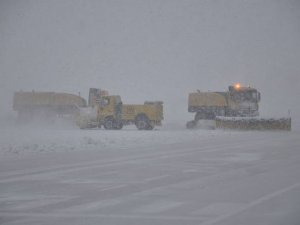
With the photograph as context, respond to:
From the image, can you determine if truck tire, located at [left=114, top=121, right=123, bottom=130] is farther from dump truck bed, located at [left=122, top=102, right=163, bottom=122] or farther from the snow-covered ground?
the snow-covered ground

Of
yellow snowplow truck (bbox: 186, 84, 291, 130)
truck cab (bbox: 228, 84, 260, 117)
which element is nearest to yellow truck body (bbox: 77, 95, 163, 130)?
yellow snowplow truck (bbox: 186, 84, 291, 130)

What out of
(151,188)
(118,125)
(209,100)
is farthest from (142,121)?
(151,188)

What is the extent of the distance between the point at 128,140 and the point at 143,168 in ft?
38.0

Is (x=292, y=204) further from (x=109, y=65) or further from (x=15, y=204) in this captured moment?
(x=109, y=65)

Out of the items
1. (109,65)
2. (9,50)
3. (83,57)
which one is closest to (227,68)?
(109,65)

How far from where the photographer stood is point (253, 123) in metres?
36.6

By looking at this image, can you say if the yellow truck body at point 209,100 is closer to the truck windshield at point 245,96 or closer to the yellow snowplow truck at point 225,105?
the yellow snowplow truck at point 225,105

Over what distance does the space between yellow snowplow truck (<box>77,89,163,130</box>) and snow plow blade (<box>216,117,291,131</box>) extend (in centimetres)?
425

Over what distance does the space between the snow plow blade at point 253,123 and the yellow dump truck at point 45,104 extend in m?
13.1

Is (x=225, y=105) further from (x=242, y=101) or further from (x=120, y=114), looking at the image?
(x=120, y=114)

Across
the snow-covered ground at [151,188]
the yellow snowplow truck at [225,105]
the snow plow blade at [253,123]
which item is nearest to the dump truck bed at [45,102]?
the yellow snowplow truck at [225,105]

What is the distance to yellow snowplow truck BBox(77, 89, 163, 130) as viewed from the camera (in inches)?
1442

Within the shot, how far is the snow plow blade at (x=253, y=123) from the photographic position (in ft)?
118

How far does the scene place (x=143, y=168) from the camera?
1445 cm
